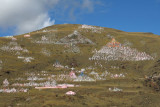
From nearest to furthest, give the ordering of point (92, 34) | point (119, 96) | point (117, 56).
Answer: point (119, 96) → point (117, 56) → point (92, 34)

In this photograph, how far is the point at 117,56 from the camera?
5074 inches

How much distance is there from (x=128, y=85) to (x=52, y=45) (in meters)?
77.7

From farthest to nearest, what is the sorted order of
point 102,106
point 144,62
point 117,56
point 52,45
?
point 52,45
point 117,56
point 144,62
point 102,106

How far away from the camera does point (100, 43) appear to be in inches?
A: 5994

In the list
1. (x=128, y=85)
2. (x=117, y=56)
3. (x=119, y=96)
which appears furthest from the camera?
(x=117, y=56)

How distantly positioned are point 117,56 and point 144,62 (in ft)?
59.2

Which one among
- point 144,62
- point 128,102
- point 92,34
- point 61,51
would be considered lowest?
point 128,102

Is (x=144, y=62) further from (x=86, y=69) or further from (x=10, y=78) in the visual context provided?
(x=10, y=78)

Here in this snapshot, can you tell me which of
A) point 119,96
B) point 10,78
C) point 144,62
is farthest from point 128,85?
point 10,78

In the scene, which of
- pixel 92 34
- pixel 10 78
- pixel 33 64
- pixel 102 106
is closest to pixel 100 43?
pixel 92 34

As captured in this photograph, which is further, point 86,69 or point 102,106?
point 86,69

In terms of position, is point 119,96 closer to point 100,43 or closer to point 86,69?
point 86,69

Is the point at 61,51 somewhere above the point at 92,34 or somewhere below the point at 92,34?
below

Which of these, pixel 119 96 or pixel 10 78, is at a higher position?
pixel 10 78
